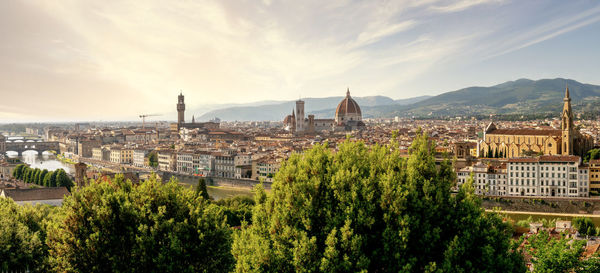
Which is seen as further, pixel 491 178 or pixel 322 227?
pixel 491 178

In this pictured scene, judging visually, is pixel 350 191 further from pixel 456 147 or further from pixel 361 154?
pixel 456 147

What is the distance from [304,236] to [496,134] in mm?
42214

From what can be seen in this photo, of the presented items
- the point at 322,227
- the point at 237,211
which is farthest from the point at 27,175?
the point at 322,227

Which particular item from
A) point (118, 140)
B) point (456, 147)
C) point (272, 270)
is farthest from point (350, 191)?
point (118, 140)

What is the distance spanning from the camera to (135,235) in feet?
24.8

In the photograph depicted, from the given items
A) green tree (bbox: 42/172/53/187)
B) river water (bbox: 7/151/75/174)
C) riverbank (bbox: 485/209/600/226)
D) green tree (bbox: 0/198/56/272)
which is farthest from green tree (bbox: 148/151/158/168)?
green tree (bbox: 0/198/56/272)

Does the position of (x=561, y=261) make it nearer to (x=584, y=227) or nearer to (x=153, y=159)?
(x=584, y=227)

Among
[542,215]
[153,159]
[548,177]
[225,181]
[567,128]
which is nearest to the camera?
[542,215]

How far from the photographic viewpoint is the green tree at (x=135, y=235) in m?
7.43

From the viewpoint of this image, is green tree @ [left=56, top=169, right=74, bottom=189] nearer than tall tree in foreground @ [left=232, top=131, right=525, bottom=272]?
No

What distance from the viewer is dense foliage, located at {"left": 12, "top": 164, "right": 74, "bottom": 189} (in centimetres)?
3345

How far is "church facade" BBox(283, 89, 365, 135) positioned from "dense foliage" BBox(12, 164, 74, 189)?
2442 inches

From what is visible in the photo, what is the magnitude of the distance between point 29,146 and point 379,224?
95146mm

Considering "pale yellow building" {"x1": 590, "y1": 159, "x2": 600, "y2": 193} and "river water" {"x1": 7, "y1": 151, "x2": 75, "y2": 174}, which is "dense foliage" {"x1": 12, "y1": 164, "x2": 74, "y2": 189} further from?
"pale yellow building" {"x1": 590, "y1": 159, "x2": 600, "y2": 193}
